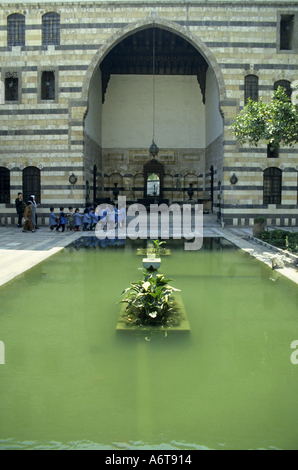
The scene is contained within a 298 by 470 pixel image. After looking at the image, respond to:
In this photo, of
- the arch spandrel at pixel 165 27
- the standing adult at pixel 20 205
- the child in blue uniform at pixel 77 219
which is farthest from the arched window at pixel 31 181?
the arch spandrel at pixel 165 27

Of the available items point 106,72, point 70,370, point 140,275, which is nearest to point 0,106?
point 106,72

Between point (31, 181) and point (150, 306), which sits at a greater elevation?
point (31, 181)

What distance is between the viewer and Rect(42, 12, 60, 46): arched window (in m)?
17.4

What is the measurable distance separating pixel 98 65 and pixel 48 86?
2.27 meters

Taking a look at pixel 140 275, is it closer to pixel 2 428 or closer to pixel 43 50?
pixel 2 428

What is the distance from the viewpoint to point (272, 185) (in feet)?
58.4

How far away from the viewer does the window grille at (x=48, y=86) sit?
58.1 ft

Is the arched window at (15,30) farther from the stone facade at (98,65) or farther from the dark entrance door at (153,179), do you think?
the dark entrance door at (153,179)

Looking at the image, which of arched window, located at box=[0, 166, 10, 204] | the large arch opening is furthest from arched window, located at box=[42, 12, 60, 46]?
the large arch opening

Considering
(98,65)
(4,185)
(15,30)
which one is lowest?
(4,185)

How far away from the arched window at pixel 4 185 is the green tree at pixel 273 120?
10.6 metres

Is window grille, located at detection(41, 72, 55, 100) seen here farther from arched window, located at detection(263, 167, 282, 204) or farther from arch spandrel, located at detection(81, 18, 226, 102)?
arched window, located at detection(263, 167, 282, 204)

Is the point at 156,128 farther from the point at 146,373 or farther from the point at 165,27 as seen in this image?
the point at 146,373

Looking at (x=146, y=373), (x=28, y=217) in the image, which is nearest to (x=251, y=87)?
(x=28, y=217)
